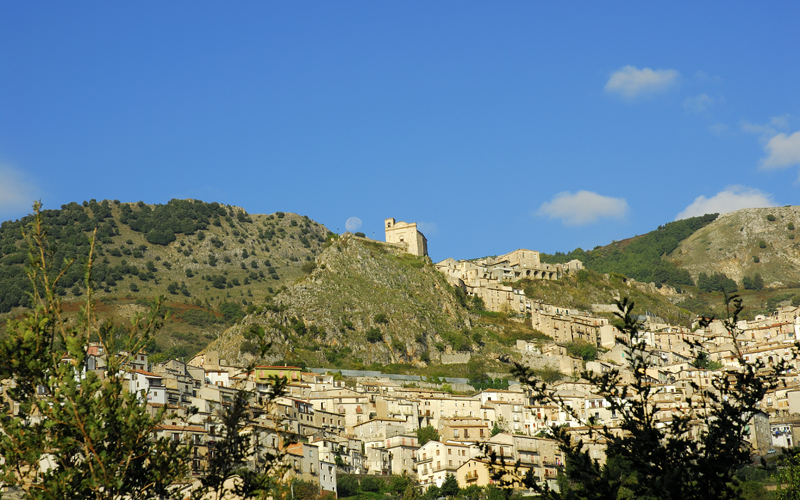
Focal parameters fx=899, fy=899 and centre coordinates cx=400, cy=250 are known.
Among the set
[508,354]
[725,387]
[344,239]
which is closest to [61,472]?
[725,387]

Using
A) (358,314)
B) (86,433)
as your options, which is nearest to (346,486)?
(86,433)

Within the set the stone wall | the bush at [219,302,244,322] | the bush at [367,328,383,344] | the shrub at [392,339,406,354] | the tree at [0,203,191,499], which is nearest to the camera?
the tree at [0,203,191,499]

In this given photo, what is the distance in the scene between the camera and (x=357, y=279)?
134 meters

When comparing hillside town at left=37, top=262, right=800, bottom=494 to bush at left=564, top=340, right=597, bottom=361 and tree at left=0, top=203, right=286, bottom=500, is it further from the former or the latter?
tree at left=0, top=203, right=286, bottom=500

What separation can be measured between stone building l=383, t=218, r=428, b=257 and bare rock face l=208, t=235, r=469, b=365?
10.7 meters

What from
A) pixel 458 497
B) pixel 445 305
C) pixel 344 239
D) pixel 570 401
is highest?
pixel 344 239

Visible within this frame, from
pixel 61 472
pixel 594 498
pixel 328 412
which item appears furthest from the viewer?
pixel 328 412

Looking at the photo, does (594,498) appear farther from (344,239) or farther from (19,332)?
(344,239)

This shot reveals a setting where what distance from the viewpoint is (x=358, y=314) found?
12306cm

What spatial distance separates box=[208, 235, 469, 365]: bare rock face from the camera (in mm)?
115688

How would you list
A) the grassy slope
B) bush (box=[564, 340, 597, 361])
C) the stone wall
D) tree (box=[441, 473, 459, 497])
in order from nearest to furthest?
1. tree (box=[441, 473, 459, 497])
2. the stone wall
3. bush (box=[564, 340, 597, 361])
4. the grassy slope

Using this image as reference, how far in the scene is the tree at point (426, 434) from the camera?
82.1 meters

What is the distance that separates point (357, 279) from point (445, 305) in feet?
45.3

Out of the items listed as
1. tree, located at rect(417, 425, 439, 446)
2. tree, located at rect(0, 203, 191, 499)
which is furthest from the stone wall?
tree, located at rect(0, 203, 191, 499)
